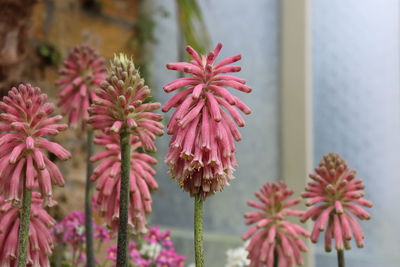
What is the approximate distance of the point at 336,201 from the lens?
3.47 ft

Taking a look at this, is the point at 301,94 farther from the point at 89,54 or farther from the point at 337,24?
the point at 89,54

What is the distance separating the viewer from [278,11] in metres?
2.64

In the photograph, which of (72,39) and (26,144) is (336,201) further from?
(72,39)

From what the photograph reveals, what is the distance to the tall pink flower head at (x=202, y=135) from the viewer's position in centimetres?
A: 79

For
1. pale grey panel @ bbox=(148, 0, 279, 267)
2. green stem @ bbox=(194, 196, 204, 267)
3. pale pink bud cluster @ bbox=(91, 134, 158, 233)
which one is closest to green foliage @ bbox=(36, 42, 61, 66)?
pale grey panel @ bbox=(148, 0, 279, 267)

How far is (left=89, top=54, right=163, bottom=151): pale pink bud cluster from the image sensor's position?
812 millimetres

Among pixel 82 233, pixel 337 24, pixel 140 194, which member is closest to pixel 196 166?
pixel 140 194

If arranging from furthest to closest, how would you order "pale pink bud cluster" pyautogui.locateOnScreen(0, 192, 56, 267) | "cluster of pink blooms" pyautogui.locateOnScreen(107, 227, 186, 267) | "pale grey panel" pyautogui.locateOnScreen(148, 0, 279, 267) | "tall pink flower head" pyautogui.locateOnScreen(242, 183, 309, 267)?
"pale grey panel" pyautogui.locateOnScreen(148, 0, 279, 267) → "cluster of pink blooms" pyautogui.locateOnScreen(107, 227, 186, 267) → "tall pink flower head" pyautogui.locateOnScreen(242, 183, 309, 267) → "pale pink bud cluster" pyautogui.locateOnScreen(0, 192, 56, 267)

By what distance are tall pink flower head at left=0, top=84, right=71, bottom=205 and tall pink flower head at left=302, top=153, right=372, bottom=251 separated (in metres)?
0.48

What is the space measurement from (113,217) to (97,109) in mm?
276

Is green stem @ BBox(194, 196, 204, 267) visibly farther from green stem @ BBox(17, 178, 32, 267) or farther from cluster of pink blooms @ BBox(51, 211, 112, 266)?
cluster of pink blooms @ BBox(51, 211, 112, 266)

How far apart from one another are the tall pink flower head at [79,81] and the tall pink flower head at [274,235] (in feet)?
1.53

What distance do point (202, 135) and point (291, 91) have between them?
1.78 meters

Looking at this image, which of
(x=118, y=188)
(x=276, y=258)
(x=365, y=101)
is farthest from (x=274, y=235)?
(x=365, y=101)
